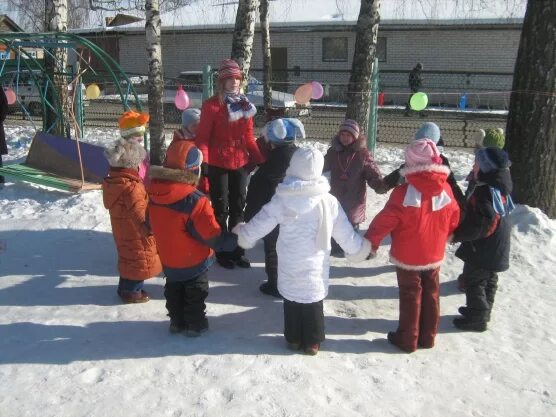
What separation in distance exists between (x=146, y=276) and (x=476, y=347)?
7.57 feet

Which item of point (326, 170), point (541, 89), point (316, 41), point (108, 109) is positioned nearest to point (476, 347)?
point (326, 170)

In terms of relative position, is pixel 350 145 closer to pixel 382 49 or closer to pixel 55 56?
pixel 55 56

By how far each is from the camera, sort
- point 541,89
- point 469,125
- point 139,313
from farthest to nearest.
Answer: point 469,125 → point 541,89 → point 139,313

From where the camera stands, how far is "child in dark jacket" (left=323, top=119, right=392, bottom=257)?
184 inches

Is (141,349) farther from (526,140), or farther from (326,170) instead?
(526,140)

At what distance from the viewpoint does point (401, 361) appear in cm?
344

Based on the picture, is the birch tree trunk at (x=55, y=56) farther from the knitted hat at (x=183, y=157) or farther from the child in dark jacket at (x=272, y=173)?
the knitted hat at (x=183, y=157)

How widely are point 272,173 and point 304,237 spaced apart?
39.1 inches

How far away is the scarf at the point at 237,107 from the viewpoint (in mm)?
4621

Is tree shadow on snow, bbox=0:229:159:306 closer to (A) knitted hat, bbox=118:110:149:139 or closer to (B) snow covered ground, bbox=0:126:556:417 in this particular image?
(B) snow covered ground, bbox=0:126:556:417

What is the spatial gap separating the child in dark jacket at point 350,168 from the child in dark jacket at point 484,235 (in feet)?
3.46

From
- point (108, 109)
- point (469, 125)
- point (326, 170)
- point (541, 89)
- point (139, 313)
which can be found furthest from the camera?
point (108, 109)

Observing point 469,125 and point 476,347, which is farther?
point 469,125

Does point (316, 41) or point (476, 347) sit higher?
point (316, 41)
